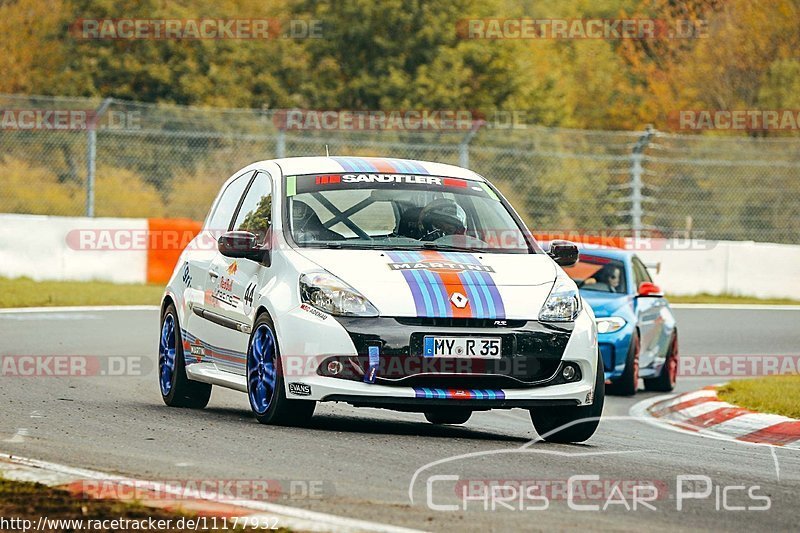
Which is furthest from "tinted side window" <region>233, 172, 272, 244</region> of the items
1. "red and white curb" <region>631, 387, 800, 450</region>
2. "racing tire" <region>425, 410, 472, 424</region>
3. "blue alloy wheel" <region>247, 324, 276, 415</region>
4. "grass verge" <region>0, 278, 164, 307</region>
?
"grass verge" <region>0, 278, 164, 307</region>

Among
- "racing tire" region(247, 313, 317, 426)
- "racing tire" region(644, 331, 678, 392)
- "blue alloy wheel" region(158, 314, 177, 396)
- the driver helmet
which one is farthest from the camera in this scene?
"racing tire" region(644, 331, 678, 392)

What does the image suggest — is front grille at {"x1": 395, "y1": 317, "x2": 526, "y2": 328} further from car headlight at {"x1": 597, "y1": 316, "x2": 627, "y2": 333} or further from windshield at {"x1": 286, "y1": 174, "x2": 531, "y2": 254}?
car headlight at {"x1": 597, "y1": 316, "x2": 627, "y2": 333}

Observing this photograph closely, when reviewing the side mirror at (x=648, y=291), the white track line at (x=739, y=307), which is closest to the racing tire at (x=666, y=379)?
the side mirror at (x=648, y=291)

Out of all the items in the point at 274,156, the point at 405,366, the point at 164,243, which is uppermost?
the point at 274,156

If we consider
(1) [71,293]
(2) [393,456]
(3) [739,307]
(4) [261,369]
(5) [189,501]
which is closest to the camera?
(5) [189,501]

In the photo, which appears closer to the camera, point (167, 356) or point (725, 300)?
point (167, 356)

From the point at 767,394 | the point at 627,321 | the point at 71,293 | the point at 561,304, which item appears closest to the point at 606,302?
the point at 627,321

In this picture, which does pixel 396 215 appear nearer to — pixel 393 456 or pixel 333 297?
pixel 333 297

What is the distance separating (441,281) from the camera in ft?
29.0

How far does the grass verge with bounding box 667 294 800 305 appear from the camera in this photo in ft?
84.9

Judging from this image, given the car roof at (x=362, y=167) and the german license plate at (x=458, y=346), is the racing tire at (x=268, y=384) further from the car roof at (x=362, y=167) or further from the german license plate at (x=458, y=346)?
the car roof at (x=362, y=167)

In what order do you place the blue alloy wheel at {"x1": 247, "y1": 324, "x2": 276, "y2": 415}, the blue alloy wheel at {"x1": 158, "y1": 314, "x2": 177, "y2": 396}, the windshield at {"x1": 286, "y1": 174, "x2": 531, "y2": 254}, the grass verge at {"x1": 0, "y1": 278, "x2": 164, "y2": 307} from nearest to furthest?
the blue alloy wheel at {"x1": 247, "y1": 324, "x2": 276, "y2": 415}, the windshield at {"x1": 286, "y1": 174, "x2": 531, "y2": 254}, the blue alloy wheel at {"x1": 158, "y1": 314, "x2": 177, "y2": 396}, the grass verge at {"x1": 0, "y1": 278, "x2": 164, "y2": 307}

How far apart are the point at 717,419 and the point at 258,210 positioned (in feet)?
13.8

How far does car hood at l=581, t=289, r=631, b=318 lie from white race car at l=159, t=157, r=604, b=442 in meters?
4.19
